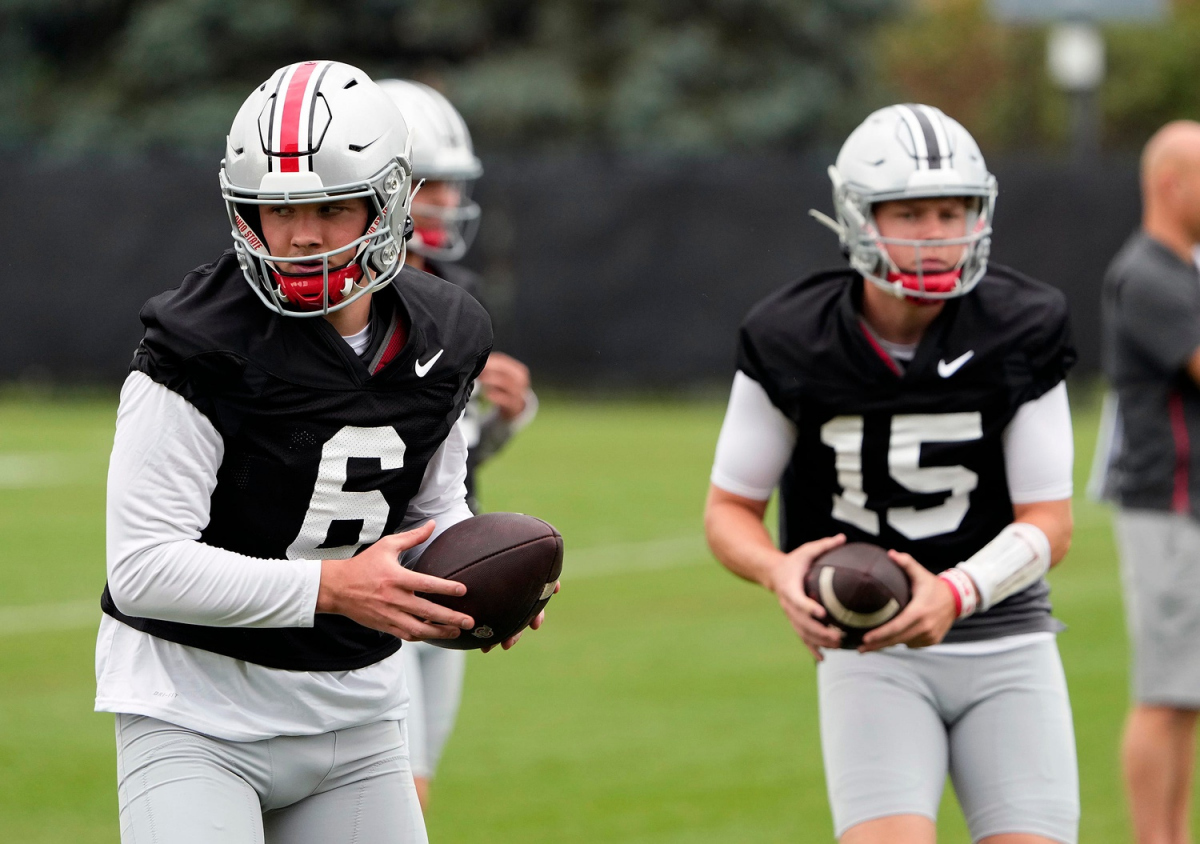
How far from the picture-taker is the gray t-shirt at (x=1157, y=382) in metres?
5.65

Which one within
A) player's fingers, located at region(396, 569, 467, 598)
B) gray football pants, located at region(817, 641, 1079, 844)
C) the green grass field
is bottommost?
the green grass field

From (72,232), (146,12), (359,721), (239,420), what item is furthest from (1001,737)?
(146,12)

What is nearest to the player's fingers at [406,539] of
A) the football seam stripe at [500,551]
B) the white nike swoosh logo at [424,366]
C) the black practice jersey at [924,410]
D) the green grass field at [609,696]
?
the football seam stripe at [500,551]

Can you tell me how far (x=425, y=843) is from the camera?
343 centimetres

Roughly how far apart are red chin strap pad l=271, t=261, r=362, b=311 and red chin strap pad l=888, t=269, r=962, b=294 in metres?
1.34

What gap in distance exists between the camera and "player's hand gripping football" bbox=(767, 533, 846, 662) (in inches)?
145

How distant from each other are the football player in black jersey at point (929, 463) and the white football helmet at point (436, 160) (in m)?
1.35

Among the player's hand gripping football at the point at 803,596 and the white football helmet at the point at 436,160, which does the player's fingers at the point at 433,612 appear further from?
the white football helmet at the point at 436,160

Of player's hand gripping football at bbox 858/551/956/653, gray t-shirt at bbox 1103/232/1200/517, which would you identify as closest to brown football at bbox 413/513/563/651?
player's hand gripping football at bbox 858/551/956/653

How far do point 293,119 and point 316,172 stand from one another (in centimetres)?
11

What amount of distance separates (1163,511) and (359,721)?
3.21 meters

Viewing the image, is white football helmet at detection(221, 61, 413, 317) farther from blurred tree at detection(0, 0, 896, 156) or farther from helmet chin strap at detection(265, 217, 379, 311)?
blurred tree at detection(0, 0, 896, 156)

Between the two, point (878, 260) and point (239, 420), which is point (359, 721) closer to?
point (239, 420)

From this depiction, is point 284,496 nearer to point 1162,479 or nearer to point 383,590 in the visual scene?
point 383,590
